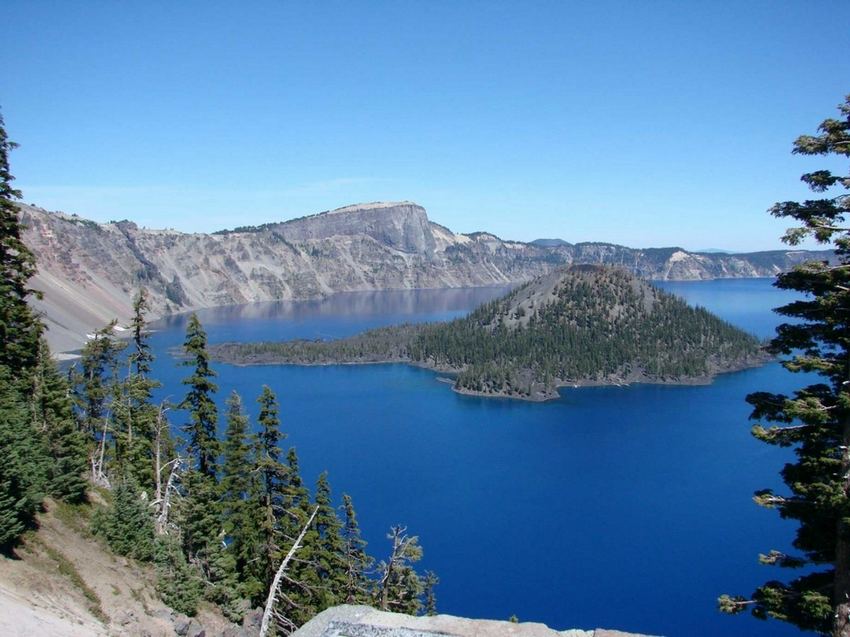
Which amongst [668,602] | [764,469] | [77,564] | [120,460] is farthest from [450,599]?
[764,469]

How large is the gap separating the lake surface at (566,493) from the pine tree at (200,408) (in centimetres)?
2964

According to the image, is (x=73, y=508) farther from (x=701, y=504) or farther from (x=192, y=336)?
(x=701, y=504)

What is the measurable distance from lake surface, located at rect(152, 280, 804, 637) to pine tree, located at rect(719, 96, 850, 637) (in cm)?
4216

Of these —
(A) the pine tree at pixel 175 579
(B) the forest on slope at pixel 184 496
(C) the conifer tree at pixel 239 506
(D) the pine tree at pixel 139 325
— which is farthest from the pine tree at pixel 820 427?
(D) the pine tree at pixel 139 325

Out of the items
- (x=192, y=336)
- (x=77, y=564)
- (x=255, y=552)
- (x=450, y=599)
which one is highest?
(x=192, y=336)

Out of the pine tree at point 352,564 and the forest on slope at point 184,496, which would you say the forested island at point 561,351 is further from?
the forest on slope at point 184,496

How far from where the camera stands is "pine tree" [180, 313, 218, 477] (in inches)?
1224

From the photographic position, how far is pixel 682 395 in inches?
5640

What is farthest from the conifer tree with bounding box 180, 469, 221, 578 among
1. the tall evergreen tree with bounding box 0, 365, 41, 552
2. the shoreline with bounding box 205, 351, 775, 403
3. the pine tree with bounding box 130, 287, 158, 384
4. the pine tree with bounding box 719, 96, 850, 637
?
the shoreline with bounding box 205, 351, 775, 403

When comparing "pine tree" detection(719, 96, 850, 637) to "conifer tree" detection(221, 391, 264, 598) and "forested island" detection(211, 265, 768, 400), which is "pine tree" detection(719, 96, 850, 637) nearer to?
"conifer tree" detection(221, 391, 264, 598)

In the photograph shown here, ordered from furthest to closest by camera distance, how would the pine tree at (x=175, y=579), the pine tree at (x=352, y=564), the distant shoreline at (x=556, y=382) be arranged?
the distant shoreline at (x=556, y=382) < the pine tree at (x=352, y=564) < the pine tree at (x=175, y=579)

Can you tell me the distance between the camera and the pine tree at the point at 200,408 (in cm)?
3108

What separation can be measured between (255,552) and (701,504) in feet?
211

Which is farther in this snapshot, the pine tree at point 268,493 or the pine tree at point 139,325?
the pine tree at point 139,325
